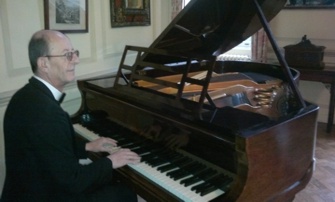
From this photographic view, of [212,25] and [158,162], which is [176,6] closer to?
[212,25]

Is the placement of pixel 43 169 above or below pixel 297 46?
below

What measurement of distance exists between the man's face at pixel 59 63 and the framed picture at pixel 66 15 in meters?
1.15

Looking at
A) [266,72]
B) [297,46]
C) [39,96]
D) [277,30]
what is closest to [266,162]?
[39,96]

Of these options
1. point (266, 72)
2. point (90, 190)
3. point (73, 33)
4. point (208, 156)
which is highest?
point (73, 33)

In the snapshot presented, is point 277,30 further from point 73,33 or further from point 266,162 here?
point 266,162

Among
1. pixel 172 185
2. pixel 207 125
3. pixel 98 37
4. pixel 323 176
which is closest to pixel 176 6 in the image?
pixel 98 37

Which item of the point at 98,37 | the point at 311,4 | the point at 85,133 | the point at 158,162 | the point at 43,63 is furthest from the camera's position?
the point at 311,4

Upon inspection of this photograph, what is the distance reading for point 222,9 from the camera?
6.20 feet

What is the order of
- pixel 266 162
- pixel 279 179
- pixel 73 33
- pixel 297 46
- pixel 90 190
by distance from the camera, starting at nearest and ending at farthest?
pixel 266 162 < pixel 279 179 < pixel 90 190 < pixel 73 33 < pixel 297 46

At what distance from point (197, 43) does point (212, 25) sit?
205mm

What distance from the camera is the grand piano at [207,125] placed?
1273 mm

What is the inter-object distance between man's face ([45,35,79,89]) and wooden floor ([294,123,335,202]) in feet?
6.89

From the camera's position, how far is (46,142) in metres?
1.25

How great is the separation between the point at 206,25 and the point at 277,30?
9.07 ft
